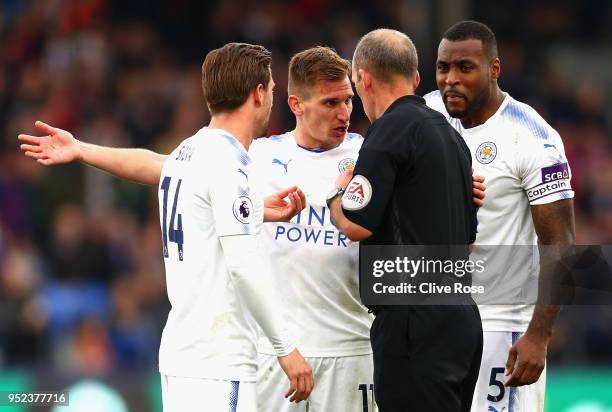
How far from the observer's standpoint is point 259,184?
6.14 m

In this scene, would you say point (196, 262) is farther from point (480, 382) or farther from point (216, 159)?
point (480, 382)

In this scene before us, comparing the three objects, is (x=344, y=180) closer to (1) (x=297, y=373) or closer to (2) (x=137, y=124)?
(1) (x=297, y=373)

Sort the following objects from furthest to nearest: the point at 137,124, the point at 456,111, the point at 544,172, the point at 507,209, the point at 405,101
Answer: the point at 137,124, the point at 456,111, the point at 507,209, the point at 544,172, the point at 405,101

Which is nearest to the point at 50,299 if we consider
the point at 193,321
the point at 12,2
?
the point at 12,2

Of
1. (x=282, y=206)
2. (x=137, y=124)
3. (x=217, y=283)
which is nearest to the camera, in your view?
(x=217, y=283)

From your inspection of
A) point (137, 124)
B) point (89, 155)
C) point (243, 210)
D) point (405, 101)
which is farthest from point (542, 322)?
point (137, 124)

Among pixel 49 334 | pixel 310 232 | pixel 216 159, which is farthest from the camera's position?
pixel 49 334

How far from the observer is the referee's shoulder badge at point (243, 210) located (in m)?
4.90

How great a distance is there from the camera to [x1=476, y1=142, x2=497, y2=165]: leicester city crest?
605 cm

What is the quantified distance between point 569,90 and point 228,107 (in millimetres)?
10353

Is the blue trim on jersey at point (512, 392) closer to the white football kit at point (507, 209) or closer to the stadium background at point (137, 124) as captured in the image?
the white football kit at point (507, 209)

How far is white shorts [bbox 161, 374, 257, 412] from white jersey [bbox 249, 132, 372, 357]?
40.5 inches

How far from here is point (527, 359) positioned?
580cm

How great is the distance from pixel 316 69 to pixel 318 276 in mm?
1070
